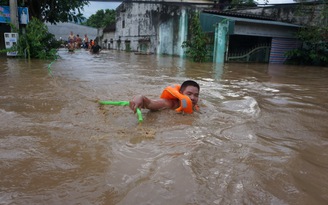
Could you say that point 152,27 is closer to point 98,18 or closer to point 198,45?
point 198,45

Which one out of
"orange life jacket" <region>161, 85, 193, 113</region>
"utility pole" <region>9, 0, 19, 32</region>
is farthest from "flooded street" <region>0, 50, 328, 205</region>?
"utility pole" <region>9, 0, 19, 32</region>

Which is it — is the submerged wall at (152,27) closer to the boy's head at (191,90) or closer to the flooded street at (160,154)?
the boy's head at (191,90)

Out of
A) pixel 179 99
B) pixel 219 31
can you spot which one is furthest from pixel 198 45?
pixel 179 99

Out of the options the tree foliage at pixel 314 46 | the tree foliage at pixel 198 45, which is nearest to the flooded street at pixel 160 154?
the tree foliage at pixel 198 45

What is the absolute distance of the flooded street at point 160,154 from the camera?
1702 mm

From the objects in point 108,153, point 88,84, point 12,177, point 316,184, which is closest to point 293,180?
point 316,184

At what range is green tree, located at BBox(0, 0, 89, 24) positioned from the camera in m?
14.5

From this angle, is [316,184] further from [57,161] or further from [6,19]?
[6,19]

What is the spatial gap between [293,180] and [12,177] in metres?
1.88

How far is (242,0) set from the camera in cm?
2367

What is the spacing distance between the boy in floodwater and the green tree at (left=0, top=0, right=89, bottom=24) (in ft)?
39.7

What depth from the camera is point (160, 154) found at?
2.34m

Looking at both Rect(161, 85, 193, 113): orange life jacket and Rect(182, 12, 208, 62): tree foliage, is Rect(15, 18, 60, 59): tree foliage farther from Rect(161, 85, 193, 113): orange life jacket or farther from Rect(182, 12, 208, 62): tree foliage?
Rect(161, 85, 193, 113): orange life jacket

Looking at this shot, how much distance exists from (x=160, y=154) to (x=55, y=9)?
15.2 m
